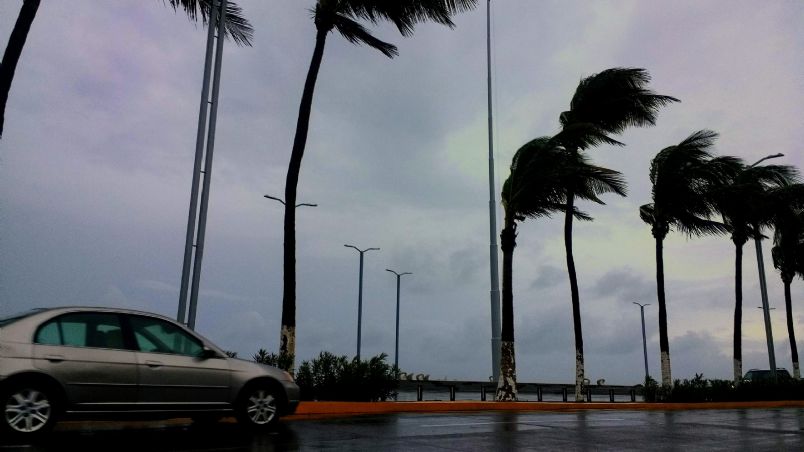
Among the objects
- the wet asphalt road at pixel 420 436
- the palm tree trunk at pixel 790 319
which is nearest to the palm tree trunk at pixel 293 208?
the wet asphalt road at pixel 420 436

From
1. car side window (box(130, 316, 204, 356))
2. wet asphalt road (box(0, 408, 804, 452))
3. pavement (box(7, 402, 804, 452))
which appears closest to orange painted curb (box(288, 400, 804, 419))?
pavement (box(7, 402, 804, 452))

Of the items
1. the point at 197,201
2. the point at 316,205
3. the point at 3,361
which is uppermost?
the point at 316,205

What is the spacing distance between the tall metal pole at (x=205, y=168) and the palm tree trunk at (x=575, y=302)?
14.0 metres

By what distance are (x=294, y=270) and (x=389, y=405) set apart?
146 inches

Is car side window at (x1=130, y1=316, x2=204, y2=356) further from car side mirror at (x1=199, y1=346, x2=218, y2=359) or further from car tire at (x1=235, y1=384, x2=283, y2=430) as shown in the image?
car tire at (x1=235, y1=384, x2=283, y2=430)

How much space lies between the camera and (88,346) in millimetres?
→ 8562

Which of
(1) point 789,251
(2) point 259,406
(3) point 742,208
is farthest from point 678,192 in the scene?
(2) point 259,406

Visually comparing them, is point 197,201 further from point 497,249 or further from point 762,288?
point 762,288

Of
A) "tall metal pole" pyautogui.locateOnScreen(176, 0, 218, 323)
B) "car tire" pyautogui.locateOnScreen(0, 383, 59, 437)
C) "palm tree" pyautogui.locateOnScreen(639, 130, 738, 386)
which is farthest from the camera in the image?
"palm tree" pyautogui.locateOnScreen(639, 130, 738, 386)

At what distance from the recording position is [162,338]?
30.4ft

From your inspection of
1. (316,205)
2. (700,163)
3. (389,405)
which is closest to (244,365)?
(389,405)

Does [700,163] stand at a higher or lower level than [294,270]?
higher

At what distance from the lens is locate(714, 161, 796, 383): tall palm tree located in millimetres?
30484

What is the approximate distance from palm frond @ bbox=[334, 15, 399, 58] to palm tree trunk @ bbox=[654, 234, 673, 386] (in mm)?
16130
